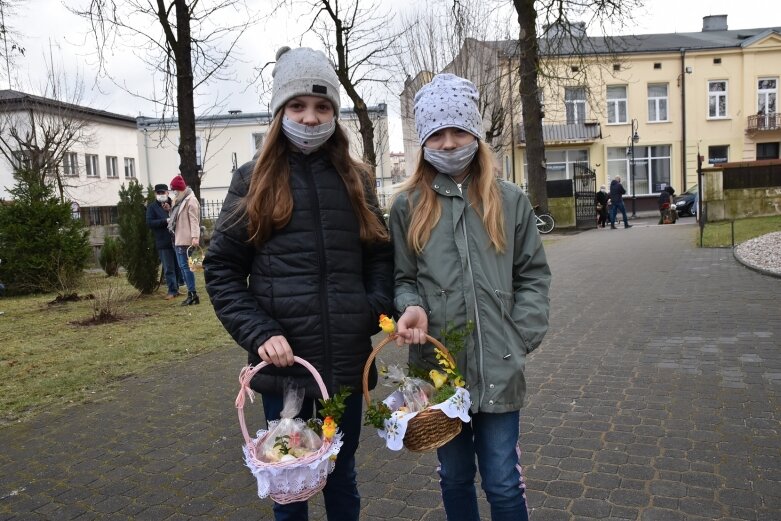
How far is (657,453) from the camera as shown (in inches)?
154

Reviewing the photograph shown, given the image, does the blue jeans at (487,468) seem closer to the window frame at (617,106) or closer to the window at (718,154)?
the window frame at (617,106)

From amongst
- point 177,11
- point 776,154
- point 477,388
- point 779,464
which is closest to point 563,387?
point 779,464

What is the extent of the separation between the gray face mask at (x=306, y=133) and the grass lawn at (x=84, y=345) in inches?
165

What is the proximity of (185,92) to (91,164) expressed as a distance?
124ft

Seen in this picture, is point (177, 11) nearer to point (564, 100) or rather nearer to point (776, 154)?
point (564, 100)

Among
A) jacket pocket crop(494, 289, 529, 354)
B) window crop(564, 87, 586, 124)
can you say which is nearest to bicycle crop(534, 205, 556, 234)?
window crop(564, 87, 586, 124)

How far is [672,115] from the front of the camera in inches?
1528

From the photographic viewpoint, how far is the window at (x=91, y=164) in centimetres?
4603

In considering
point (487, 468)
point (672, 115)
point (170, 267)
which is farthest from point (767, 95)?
point (487, 468)

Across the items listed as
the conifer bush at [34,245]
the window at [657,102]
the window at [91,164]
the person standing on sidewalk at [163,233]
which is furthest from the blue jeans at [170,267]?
the window at [91,164]

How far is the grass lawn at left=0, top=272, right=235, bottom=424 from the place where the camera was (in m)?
5.96

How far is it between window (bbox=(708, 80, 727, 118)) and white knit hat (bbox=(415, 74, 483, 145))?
41591 mm

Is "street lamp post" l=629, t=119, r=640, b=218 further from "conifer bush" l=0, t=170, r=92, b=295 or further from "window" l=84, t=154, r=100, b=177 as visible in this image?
"window" l=84, t=154, r=100, b=177

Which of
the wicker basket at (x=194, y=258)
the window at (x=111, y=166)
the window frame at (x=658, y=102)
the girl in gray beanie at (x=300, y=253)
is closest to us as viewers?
the girl in gray beanie at (x=300, y=253)
